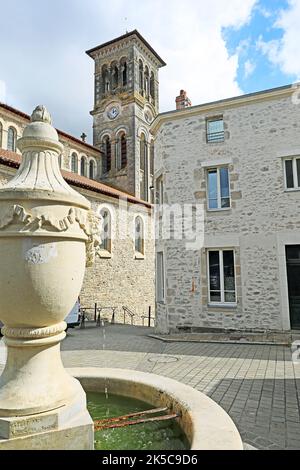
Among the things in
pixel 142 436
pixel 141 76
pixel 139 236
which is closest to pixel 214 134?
pixel 142 436

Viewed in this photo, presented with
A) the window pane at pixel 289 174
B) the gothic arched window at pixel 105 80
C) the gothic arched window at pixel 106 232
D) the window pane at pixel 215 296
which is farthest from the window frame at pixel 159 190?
the gothic arched window at pixel 105 80

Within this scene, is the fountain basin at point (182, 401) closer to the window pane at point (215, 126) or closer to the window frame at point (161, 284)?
the window frame at point (161, 284)

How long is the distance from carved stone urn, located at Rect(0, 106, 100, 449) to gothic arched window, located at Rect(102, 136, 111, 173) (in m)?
28.6

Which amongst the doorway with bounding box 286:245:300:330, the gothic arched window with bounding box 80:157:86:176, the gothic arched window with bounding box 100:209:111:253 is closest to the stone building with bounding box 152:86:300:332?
the doorway with bounding box 286:245:300:330

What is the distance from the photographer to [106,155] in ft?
102

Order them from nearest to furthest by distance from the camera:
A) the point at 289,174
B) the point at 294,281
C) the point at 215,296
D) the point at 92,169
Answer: the point at 294,281 < the point at 289,174 < the point at 215,296 < the point at 92,169

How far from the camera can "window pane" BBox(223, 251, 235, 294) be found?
10094 mm

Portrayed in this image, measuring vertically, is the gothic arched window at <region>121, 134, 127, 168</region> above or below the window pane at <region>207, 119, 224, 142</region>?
above

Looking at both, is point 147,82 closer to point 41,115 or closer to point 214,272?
point 214,272

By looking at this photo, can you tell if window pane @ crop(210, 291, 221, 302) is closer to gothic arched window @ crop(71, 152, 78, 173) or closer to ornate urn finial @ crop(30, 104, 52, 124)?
ornate urn finial @ crop(30, 104, 52, 124)

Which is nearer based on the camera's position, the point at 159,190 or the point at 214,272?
the point at 214,272

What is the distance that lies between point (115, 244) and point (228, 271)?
Answer: 10.9m

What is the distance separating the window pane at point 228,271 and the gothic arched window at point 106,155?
2194 centimetres

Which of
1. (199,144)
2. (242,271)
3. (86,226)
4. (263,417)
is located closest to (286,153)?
(199,144)
